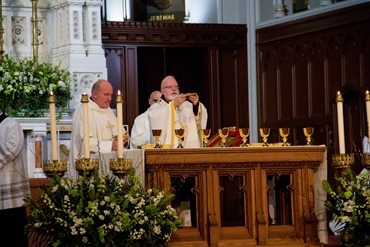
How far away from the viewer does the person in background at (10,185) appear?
880 cm

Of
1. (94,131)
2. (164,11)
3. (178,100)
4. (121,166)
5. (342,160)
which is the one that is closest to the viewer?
→ (121,166)

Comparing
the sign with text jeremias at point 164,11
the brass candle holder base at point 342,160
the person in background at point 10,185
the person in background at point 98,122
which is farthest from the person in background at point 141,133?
the sign with text jeremias at point 164,11

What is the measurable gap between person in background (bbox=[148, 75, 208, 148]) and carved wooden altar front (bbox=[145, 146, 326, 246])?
85 centimetres

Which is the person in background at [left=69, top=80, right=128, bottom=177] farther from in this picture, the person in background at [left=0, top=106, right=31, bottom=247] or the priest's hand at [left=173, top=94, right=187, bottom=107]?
the priest's hand at [left=173, top=94, right=187, bottom=107]

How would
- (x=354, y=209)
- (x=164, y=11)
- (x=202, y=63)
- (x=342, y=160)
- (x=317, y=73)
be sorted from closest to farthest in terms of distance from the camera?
(x=354, y=209) → (x=342, y=160) → (x=317, y=73) → (x=164, y=11) → (x=202, y=63)

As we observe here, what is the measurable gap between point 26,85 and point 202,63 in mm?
4367

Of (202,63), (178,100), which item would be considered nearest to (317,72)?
(202,63)

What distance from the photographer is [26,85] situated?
1152 centimetres

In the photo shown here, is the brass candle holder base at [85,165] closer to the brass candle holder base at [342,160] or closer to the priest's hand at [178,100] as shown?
the brass candle holder base at [342,160]

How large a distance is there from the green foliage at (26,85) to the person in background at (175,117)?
2.34 meters

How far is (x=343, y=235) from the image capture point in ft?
23.2

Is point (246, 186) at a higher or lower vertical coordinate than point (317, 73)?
lower

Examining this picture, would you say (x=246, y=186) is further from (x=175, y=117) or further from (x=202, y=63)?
(x=202, y=63)

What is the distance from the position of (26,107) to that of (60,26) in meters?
1.63
